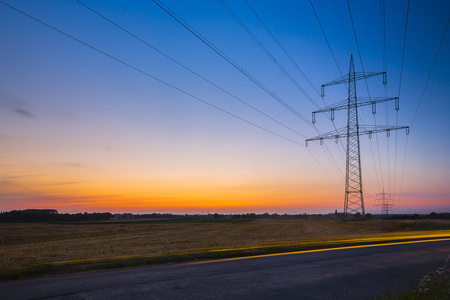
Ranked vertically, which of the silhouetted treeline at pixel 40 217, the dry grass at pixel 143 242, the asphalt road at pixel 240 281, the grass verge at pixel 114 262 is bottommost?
the silhouetted treeline at pixel 40 217

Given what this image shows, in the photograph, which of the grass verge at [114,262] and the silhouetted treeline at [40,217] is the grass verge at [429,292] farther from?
the silhouetted treeline at [40,217]

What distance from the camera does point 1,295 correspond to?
22.9 ft

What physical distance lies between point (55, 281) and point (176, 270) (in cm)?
343

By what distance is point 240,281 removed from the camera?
8406mm

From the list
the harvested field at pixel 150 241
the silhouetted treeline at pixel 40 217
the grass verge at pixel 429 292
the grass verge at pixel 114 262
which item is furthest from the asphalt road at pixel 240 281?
the silhouetted treeline at pixel 40 217

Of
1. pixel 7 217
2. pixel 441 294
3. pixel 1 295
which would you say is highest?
pixel 441 294

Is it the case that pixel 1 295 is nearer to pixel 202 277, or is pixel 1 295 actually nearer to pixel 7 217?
pixel 202 277

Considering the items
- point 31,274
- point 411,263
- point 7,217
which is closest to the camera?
point 31,274

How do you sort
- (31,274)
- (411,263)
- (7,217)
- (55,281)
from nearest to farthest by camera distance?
1. (55,281)
2. (31,274)
3. (411,263)
4. (7,217)

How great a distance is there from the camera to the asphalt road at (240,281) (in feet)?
23.5

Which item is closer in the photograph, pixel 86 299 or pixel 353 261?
pixel 86 299

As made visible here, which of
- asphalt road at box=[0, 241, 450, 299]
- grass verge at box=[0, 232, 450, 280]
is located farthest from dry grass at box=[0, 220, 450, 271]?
asphalt road at box=[0, 241, 450, 299]

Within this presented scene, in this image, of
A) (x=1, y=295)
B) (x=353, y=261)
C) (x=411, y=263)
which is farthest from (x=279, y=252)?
(x=1, y=295)

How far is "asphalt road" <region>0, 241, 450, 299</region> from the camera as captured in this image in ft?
23.5
